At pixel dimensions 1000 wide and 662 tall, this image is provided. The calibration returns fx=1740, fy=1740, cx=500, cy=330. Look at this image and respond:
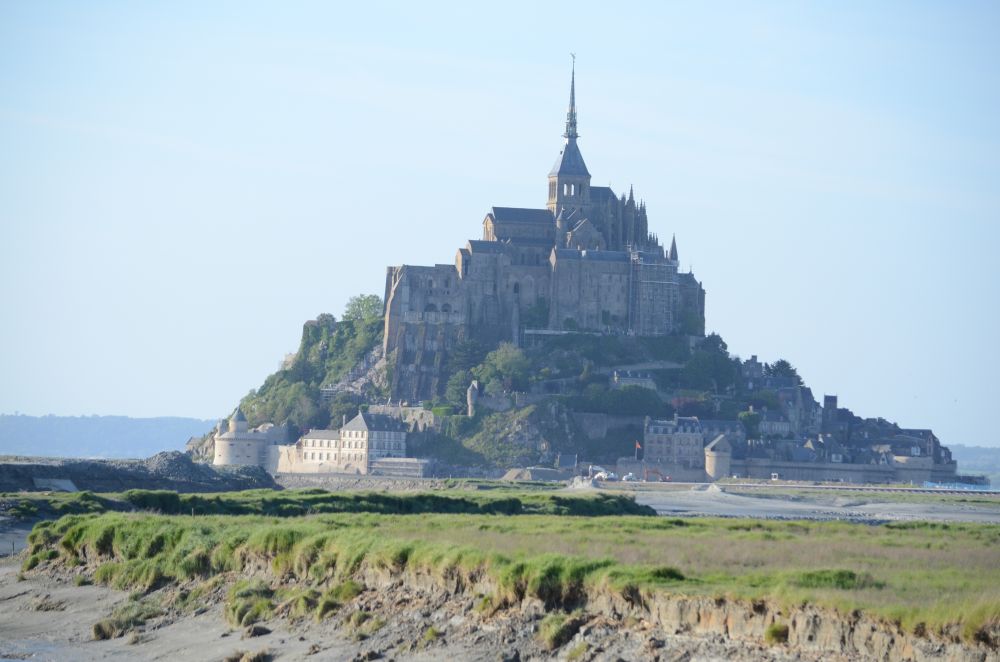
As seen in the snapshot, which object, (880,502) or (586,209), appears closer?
(880,502)

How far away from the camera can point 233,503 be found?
53656 mm

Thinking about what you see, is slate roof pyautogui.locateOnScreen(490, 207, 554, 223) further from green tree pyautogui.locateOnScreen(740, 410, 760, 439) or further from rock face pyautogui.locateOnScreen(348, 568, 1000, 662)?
rock face pyautogui.locateOnScreen(348, 568, 1000, 662)

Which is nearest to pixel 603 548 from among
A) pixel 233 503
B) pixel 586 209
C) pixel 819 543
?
pixel 819 543

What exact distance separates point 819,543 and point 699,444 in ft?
267

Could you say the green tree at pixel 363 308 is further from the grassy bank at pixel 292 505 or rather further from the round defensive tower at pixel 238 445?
the grassy bank at pixel 292 505

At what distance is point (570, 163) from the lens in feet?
443

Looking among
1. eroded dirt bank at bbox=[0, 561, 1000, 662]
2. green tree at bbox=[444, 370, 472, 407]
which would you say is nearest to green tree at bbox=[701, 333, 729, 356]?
green tree at bbox=[444, 370, 472, 407]

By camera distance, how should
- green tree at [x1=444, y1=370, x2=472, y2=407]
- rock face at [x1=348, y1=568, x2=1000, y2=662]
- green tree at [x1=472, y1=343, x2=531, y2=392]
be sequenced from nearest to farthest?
rock face at [x1=348, y1=568, x2=1000, y2=662] → green tree at [x1=472, y1=343, x2=531, y2=392] → green tree at [x1=444, y1=370, x2=472, y2=407]

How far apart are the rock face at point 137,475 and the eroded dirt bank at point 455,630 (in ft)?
123

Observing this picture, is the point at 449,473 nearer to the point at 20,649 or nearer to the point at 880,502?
the point at 880,502

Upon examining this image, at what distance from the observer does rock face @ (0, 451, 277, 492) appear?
74250 millimetres

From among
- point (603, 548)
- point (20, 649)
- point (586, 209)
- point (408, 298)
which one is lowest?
point (20, 649)

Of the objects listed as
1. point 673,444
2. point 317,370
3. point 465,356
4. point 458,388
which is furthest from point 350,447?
point 673,444

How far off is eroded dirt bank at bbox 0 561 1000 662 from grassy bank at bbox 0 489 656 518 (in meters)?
15.2
